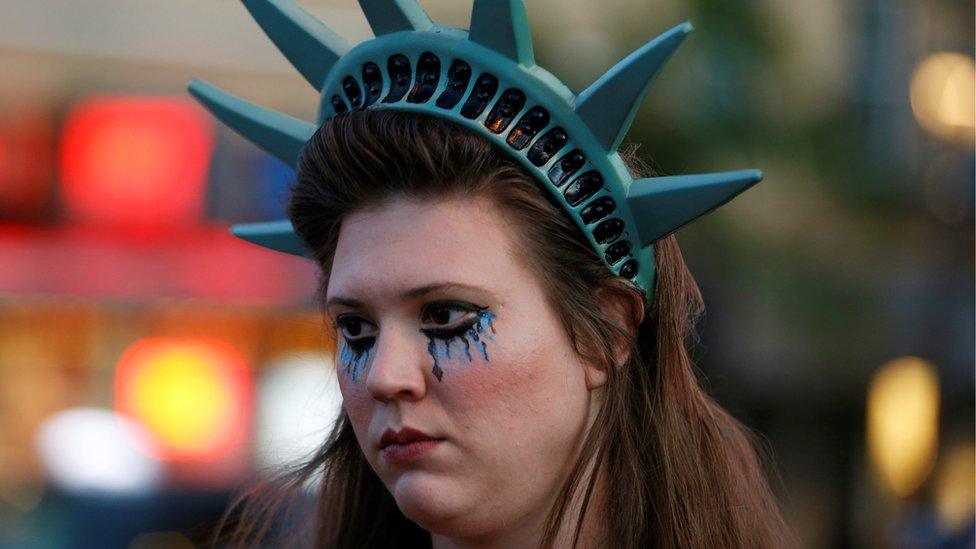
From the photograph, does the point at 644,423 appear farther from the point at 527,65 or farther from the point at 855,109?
the point at 855,109

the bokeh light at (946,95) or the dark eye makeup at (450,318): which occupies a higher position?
the bokeh light at (946,95)

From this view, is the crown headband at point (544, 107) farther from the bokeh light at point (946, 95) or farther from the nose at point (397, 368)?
the bokeh light at point (946, 95)

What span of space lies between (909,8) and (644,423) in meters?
14.2

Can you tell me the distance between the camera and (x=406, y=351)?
2.51 metres

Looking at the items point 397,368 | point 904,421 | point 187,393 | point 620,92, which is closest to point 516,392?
point 397,368

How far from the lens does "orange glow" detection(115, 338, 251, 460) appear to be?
13422 millimetres

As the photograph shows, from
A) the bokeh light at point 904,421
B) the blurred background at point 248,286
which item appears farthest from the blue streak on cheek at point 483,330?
the bokeh light at point 904,421

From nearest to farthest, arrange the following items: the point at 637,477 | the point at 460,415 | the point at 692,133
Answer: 1. the point at 460,415
2. the point at 637,477
3. the point at 692,133

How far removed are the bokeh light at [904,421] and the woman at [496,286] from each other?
12.7 metres

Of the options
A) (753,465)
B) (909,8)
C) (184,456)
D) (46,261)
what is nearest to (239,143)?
(46,261)

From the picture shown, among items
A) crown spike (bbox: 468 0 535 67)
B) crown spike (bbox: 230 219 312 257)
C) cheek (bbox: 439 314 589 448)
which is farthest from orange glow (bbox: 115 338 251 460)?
crown spike (bbox: 468 0 535 67)

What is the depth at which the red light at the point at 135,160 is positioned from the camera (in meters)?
13.8

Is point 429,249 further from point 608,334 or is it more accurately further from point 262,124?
point 262,124

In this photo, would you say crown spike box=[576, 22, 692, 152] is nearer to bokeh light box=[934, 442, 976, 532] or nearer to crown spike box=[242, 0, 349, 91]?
crown spike box=[242, 0, 349, 91]
